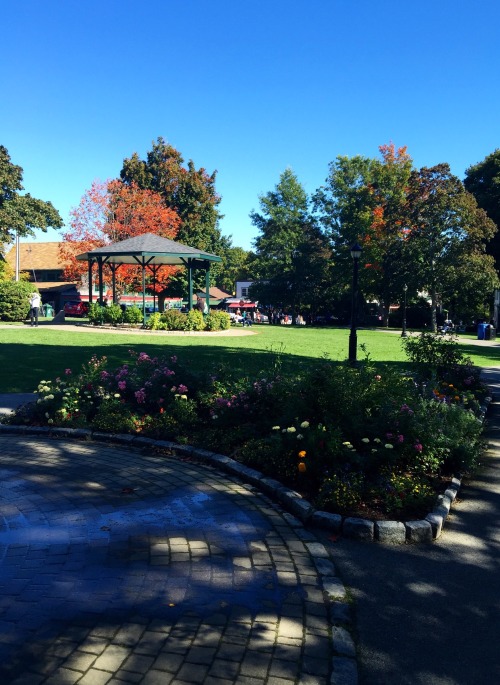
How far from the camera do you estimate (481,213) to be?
38.8 m

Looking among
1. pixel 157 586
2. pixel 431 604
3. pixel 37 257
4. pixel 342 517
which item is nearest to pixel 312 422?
pixel 342 517

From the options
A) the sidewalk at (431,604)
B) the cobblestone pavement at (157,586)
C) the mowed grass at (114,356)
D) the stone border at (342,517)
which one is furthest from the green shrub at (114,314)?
the sidewalk at (431,604)

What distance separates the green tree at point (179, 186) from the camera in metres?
50.3

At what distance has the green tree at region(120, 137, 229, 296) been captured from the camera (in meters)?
50.3

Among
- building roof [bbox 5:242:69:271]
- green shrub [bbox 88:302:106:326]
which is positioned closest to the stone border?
green shrub [bbox 88:302:106:326]

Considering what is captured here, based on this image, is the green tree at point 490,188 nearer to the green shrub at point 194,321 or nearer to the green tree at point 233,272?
the green shrub at point 194,321

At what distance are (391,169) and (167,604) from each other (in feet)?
173

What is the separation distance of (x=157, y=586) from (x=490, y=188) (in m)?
51.0

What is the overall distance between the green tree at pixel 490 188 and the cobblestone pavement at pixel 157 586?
47607 millimetres

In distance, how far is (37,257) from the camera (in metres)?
66.6

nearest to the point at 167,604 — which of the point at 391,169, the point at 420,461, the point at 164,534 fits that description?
the point at 164,534

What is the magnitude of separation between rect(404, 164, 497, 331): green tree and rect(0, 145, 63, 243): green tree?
2991 centimetres

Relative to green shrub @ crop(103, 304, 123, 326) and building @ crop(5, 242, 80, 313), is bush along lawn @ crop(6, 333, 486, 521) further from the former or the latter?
building @ crop(5, 242, 80, 313)

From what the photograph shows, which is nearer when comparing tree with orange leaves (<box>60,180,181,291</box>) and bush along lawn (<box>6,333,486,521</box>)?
bush along lawn (<box>6,333,486,521</box>)
